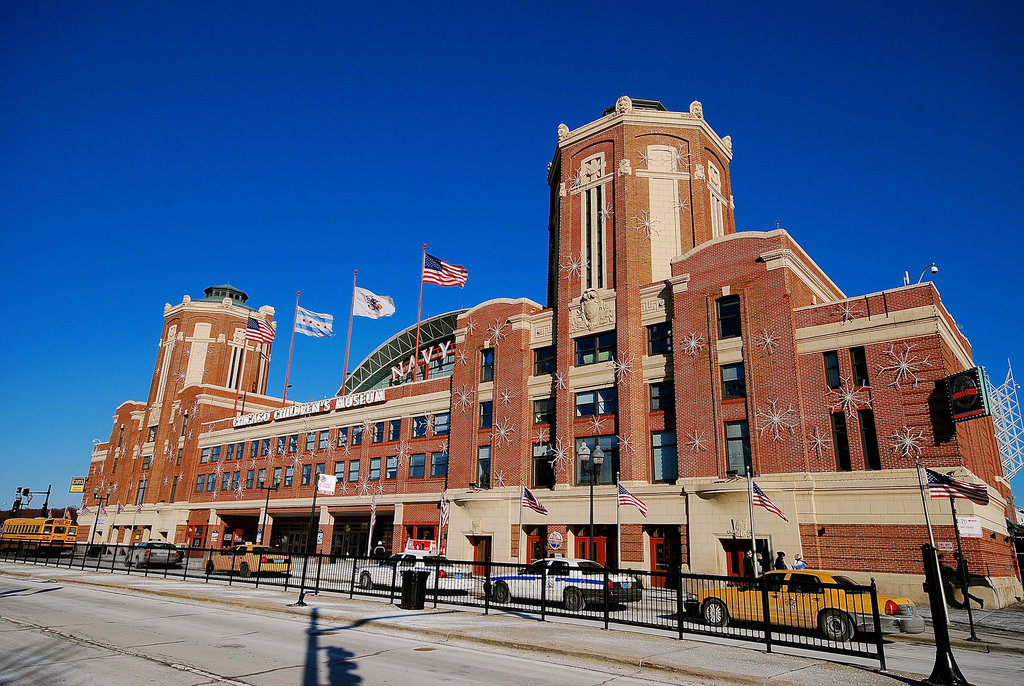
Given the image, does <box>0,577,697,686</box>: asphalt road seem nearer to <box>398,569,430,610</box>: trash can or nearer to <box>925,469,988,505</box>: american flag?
<box>398,569,430,610</box>: trash can

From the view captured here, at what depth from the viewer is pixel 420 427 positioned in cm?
5109

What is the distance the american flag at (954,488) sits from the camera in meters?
23.8

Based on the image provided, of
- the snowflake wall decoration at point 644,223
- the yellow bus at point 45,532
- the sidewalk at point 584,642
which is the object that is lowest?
the sidewalk at point 584,642

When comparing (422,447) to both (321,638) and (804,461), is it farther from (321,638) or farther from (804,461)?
(321,638)

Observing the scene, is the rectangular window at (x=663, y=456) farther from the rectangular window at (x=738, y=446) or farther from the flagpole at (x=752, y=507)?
the flagpole at (x=752, y=507)

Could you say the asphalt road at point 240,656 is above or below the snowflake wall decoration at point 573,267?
below

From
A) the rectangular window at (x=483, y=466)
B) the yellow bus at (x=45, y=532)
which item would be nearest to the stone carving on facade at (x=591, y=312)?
the rectangular window at (x=483, y=466)

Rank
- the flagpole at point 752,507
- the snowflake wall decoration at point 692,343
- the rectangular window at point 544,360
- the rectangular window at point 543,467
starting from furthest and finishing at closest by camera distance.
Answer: the rectangular window at point 544,360 → the rectangular window at point 543,467 → the snowflake wall decoration at point 692,343 → the flagpole at point 752,507

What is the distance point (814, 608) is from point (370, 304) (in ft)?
146

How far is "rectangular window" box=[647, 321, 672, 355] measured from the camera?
124 ft

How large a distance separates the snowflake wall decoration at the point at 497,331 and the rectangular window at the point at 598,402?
7.42 m

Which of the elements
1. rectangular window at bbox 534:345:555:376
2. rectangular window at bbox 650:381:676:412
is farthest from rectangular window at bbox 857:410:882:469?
rectangular window at bbox 534:345:555:376

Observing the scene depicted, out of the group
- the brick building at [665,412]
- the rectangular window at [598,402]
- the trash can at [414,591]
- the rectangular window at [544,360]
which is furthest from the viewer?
the rectangular window at [544,360]

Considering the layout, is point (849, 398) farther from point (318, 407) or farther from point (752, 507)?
point (318, 407)
